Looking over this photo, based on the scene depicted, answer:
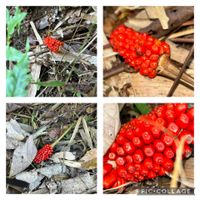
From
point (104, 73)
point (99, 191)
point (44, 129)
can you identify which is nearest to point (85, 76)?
point (104, 73)

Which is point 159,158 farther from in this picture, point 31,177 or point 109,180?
point 31,177

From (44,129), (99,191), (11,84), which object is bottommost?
(99,191)

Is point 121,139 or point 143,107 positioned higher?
point 143,107

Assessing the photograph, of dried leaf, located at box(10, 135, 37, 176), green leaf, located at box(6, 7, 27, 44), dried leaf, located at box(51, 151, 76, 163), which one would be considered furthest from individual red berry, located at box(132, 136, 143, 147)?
green leaf, located at box(6, 7, 27, 44)

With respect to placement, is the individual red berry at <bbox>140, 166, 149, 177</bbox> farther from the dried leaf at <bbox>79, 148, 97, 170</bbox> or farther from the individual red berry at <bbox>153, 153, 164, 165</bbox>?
the dried leaf at <bbox>79, 148, 97, 170</bbox>

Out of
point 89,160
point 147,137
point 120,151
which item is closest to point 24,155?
point 89,160
